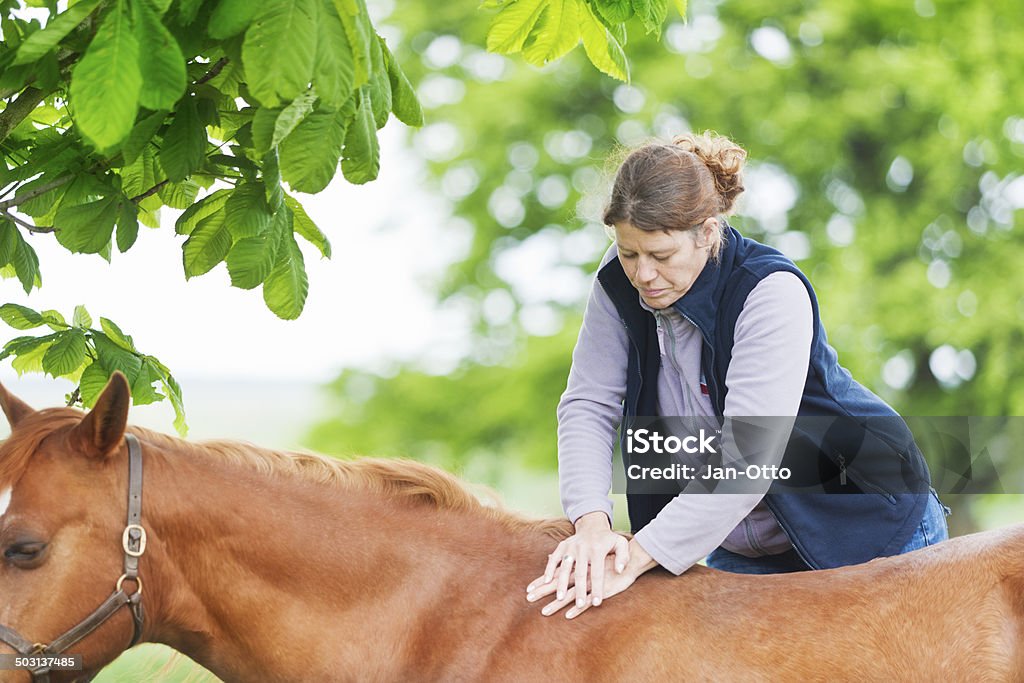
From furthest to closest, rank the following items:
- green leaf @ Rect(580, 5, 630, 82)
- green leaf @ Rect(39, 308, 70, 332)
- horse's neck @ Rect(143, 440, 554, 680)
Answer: green leaf @ Rect(39, 308, 70, 332) < green leaf @ Rect(580, 5, 630, 82) < horse's neck @ Rect(143, 440, 554, 680)

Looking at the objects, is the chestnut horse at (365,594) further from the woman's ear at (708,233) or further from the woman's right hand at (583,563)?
the woman's ear at (708,233)

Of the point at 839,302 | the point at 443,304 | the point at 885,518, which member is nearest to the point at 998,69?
the point at 839,302

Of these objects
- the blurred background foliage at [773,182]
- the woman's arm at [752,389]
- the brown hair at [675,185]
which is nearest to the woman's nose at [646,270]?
the brown hair at [675,185]

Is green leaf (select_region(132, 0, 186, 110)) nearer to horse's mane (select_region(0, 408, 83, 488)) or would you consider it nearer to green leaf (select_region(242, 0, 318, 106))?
green leaf (select_region(242, 0, 318, 106))

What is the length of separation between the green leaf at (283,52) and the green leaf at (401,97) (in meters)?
0.61

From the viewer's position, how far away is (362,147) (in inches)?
97.3

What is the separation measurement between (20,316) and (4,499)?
74cm

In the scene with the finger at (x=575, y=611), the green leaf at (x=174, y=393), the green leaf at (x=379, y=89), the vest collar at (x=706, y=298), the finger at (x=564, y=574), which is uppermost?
the green leaf at (x=379, y=89)

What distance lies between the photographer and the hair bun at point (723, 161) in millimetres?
3242

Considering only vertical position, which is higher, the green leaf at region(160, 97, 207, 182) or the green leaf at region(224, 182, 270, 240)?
the green leaf at region(160, 97, 207, 182)

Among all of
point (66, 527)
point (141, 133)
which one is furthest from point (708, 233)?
point (66, 527)

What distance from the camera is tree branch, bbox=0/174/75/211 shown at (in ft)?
9.87

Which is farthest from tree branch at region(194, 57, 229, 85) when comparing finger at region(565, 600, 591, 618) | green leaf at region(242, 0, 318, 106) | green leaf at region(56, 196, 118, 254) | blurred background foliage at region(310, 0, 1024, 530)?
blurred background foliage at region(310, 0, 1024, 530)

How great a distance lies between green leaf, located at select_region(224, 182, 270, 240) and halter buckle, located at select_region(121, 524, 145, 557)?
778 millimetres
